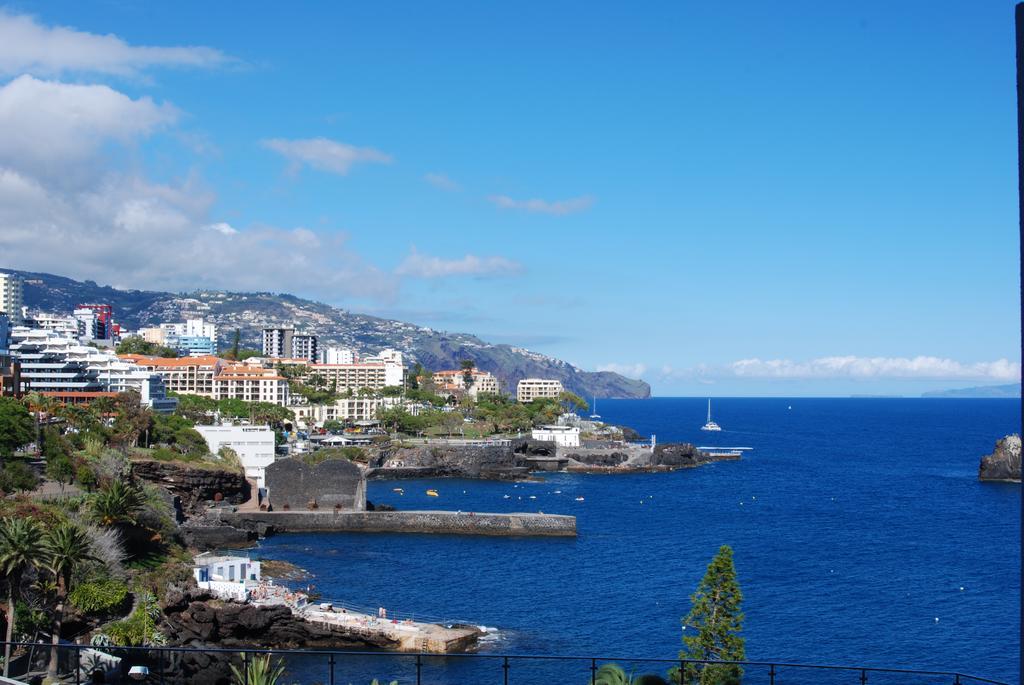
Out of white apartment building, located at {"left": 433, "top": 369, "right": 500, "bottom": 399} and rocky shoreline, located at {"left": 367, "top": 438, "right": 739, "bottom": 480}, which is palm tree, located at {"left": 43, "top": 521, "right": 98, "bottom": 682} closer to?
rocky shoreline, located at {"left": 367, "top": 438, "right": 739, "bottom": 480}

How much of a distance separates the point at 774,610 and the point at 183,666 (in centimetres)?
2065

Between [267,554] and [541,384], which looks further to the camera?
[541,384]

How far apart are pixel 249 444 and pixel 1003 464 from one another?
58271 millimetres

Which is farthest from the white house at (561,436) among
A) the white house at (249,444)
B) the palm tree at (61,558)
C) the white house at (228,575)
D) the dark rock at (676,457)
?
the palm tree at (61,558)

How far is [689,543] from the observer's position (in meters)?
47.8

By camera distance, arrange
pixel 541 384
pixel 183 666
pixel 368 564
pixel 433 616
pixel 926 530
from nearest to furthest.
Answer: pixel 183 666 < pixel 433 616 < pixel 368 564 < pixel 926 530 < pixel 541 384

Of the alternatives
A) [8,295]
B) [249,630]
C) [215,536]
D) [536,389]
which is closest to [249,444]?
[215,536]

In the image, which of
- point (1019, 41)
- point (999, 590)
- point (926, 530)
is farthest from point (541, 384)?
point (1019, 41)

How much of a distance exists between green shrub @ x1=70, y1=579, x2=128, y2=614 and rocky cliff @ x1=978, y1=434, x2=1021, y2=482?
6923cm

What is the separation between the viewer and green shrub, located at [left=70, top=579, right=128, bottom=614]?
27406 mm

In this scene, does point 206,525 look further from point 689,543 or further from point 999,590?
point 999,590

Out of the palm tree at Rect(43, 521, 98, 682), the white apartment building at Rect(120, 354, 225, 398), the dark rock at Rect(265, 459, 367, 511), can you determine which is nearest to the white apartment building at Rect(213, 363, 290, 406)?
the white apartment building at Rect(120, 354, 225, 398)

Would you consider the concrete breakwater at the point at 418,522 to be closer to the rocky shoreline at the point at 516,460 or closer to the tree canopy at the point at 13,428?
the tree canopy at the point at 13,428

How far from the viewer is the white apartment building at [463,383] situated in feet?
529
